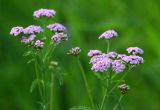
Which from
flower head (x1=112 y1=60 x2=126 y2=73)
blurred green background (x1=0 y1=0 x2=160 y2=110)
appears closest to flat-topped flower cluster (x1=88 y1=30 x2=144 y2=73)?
flower head (x1=112 y1=60 x2=126 y2=73)

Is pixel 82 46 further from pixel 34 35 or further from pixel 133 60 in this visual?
pixel 133 60

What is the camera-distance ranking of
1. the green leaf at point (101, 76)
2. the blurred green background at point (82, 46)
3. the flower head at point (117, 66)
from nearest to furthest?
the flower head at point (117, 66), the green leaf at point (101, 76), the blurred green background at point (82, 46)

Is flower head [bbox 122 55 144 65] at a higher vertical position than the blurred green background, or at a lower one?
lower

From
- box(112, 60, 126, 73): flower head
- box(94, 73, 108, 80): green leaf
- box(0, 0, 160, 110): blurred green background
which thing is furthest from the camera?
box(0, 0, 160, 110): blurred green background

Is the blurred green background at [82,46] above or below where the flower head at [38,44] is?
above

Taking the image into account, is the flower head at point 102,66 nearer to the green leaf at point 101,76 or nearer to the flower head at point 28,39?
the green leaf at point 101,76

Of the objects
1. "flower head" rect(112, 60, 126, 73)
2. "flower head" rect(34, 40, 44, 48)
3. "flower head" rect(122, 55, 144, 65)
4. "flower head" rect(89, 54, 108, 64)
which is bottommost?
"flower head" rect(112, 60, 126, 73)

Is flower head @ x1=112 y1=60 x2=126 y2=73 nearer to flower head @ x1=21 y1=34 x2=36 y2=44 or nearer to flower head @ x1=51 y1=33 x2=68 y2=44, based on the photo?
flower head @ x1=51 y1=33 x2=68 y2=44

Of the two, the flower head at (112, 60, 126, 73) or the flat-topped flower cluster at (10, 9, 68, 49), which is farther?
the flat-topped flower cluster at (10, 9, 68, 49)

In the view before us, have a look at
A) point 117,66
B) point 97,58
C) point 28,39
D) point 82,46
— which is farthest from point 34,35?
point 82,46

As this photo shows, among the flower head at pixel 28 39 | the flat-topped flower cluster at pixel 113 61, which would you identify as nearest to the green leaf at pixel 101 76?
the flat-topped flower cluster at pixel 113 61
